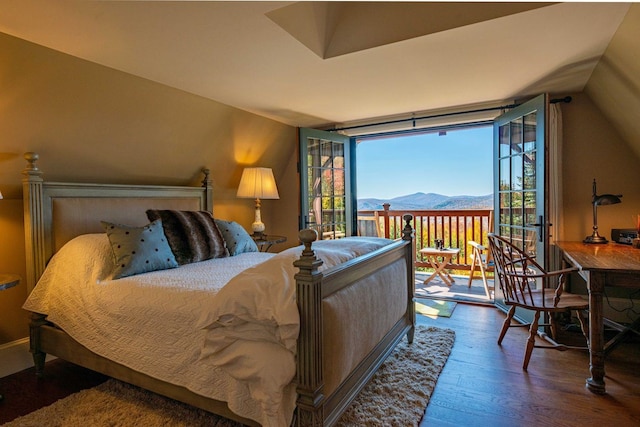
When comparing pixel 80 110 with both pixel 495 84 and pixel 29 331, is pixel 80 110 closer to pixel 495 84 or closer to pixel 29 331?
pixel 29 331

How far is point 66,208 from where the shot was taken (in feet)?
8.34

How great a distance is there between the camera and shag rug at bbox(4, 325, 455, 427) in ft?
6.03

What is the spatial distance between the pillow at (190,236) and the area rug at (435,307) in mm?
2134

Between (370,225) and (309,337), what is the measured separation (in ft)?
14.9

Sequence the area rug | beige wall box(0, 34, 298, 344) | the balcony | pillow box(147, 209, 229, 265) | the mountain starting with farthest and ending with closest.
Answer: the mountain
the balcony
the area rug
pillow box(147, 209, 229, 265)
beige wall box(0, 34, 298, 344)

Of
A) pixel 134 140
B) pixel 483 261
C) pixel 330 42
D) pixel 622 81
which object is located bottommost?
pixel 483 261

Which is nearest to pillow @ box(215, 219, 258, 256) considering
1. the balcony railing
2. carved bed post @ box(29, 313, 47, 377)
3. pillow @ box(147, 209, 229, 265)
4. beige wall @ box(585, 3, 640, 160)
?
pillow @ box(147, 209, 229, 265)

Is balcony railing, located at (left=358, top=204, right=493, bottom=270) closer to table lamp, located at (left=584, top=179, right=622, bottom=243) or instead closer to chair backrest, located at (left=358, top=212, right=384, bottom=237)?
chair backrest, located at (left=358, top=212, right=384, bottom=237)

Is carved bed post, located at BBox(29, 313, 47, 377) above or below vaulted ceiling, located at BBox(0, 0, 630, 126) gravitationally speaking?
below

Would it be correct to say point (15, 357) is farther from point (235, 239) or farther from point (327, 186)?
point (327, 186)

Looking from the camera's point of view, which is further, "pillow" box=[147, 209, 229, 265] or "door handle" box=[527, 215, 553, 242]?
"door handle" box=[527, 215, 553, 242]

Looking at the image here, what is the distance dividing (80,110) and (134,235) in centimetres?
100

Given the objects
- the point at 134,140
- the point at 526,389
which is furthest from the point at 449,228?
the point at 134,140

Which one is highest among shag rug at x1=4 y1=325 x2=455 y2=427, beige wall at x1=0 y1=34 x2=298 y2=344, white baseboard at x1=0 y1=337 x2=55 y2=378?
beige wall at x1=0 y1=34 x2=298 y2=344
